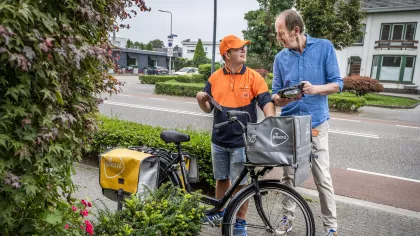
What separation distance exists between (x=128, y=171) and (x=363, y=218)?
2.83 meters

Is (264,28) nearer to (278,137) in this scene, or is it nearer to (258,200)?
(258,200)

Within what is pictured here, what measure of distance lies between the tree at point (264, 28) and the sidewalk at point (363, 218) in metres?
20.7

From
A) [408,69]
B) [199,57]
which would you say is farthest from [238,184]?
[199,57]

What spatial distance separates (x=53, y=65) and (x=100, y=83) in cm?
66

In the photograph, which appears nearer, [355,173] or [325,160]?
[325,160]

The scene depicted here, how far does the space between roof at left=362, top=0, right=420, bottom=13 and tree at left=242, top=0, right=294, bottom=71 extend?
1027 centimetres

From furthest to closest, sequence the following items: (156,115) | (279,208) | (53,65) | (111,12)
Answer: (156,115) → (279,208) → (111,12) → (53,65)

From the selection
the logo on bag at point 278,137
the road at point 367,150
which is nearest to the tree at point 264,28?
the road at point 367,150

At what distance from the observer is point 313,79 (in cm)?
324

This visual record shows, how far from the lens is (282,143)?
102 inches

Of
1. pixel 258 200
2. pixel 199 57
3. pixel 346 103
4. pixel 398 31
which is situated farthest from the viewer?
pixel 199 57

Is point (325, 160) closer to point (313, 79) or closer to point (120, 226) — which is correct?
point (313, 79)

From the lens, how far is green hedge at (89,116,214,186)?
4.64 m

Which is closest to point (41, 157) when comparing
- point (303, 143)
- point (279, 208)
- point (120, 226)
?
point (120, 226)
